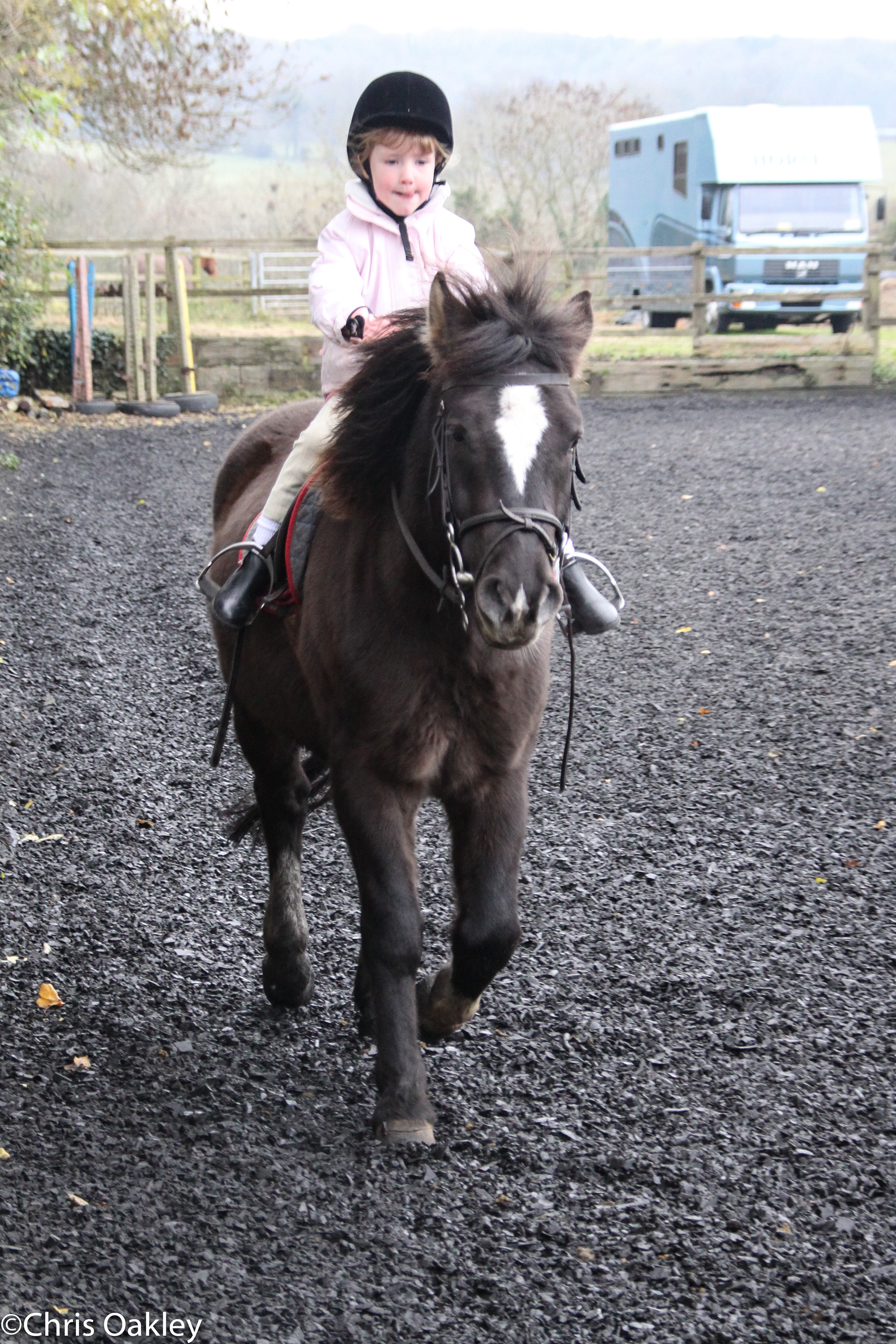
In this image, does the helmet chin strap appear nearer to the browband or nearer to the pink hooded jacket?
the pink hooded jacket

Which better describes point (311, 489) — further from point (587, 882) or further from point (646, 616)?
point (646, 616)

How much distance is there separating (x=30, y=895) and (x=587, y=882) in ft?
6.11

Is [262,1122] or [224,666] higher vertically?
[224,666]

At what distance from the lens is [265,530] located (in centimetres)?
350

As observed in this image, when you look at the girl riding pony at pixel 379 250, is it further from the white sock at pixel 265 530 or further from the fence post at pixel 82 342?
the fence post at pixel 82 342

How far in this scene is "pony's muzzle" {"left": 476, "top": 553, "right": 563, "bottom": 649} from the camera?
2289 mm

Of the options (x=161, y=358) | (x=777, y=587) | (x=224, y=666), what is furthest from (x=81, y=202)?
(x=224, y=666)

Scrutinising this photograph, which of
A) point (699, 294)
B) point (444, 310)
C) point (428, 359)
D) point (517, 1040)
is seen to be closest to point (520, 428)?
point (444, 310)

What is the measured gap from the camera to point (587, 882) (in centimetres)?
416

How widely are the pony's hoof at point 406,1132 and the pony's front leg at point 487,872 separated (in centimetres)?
35

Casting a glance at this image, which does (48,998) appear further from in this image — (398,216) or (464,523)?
(398,216)

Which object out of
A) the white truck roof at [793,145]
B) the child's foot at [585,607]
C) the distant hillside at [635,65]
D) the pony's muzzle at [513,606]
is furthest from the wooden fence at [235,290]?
the distant hillside at [635,65]

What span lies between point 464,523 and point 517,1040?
4.96ft

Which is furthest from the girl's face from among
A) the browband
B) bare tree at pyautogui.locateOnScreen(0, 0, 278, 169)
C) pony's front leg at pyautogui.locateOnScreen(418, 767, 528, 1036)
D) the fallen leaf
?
bare tree at pyautogui.locateOnScreen(0, 0, 278, 169)
